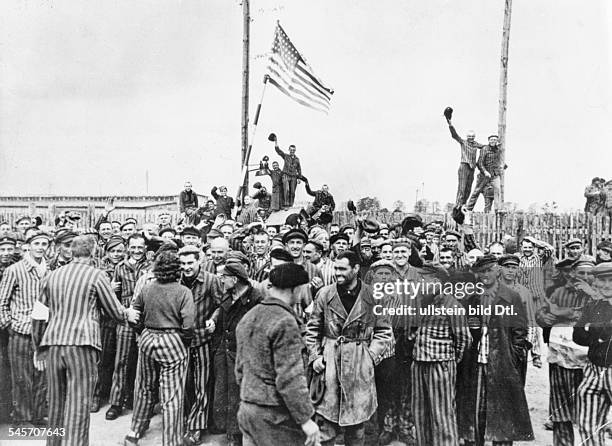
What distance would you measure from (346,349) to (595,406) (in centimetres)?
183

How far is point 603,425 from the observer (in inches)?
146

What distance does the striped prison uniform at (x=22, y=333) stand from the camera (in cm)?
466

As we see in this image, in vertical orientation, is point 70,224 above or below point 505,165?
below

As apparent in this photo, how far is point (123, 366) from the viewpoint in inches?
200

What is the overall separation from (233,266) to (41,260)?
7.13 feet

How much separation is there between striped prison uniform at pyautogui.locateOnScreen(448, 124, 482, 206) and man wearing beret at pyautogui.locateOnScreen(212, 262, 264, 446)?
6202 millimetres

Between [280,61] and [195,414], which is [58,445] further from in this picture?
[280,61]

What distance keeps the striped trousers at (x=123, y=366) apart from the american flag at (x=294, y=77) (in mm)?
5012

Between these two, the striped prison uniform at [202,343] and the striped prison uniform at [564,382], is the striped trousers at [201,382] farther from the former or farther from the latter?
the striped prison uniform at [564,382]

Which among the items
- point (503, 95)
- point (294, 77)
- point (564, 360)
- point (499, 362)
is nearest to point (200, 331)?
point (499, 362)

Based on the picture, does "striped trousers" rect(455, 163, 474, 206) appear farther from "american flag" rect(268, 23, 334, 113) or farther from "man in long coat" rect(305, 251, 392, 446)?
"man in long coat" rect(305, 251, 392, 446)

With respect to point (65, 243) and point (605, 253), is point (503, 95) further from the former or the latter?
point (65, 243)

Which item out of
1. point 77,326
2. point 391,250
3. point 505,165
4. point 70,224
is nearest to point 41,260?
point 77,326

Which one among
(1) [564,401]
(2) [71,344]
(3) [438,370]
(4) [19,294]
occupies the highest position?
(4) [19,294]
